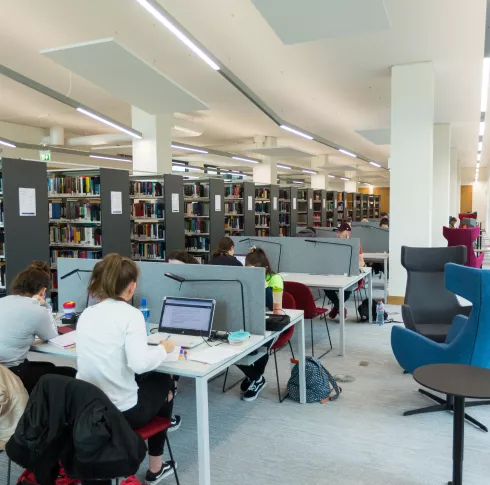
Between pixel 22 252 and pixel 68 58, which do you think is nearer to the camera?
pixel 68 58

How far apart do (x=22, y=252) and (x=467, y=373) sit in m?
4.80

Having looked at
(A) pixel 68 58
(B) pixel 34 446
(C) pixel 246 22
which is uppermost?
(C) pixel 246 22

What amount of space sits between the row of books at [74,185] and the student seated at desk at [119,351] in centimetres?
427

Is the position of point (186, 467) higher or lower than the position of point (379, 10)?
lower

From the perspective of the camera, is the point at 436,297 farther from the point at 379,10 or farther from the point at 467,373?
the point at 379,10

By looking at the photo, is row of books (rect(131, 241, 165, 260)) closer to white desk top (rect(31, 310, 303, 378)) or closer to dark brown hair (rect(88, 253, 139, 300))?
white desk top (rect(31, 310, 303, 378))

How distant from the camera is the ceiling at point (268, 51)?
5004 millimetres

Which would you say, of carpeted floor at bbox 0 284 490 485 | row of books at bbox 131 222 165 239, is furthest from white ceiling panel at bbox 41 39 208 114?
carpeted floor at bbox 0 284 490 485

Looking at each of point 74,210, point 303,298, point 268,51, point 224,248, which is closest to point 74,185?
point 74,210

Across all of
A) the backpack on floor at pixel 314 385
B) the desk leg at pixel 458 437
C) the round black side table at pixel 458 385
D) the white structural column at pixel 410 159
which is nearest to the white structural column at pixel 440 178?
the white structural column at pixel 410 159

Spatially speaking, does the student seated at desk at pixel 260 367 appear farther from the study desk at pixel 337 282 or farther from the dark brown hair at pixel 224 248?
the dark brown hair at pixel 224 248

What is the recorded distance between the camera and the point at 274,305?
3621 mm

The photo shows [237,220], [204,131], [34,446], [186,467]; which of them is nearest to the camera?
[34,446]

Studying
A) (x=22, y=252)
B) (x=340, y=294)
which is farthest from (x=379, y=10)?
(x=22, y=252)
